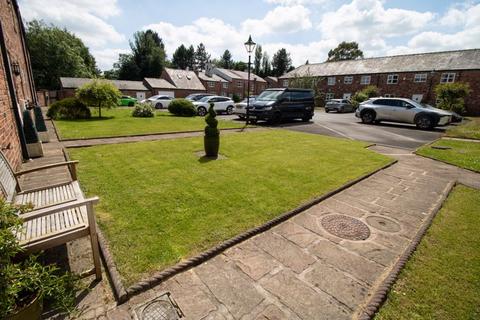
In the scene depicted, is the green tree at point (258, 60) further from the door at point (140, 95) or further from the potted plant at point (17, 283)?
the potted plant at point (17, 283)

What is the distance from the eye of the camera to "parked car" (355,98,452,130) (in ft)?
47.3

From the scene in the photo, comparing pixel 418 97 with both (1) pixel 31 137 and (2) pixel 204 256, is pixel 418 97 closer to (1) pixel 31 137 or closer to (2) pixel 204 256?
(2) pixel 204 256

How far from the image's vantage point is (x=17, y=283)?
5.42 feet

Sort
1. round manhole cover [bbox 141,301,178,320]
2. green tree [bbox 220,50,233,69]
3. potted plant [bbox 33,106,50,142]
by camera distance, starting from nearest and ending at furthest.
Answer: round manhole cover [bbox 141,301,178,320]
potted plant [bbox 33,106,50,142]
green tree [bbox 220,50,233,69]

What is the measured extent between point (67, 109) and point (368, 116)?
2006cm

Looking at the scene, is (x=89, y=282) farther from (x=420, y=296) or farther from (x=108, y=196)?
(x=420, y=296)

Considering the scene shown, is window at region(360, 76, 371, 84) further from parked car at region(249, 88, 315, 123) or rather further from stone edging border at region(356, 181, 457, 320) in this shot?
stone edging border at region(356, 181, 457, 320)

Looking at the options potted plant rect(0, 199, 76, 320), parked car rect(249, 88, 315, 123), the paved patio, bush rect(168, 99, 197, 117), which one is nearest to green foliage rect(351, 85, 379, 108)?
parked car rect(249, 88, 315, 123)

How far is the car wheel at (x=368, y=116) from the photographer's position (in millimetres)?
16728

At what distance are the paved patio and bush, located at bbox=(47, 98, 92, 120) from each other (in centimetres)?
1513

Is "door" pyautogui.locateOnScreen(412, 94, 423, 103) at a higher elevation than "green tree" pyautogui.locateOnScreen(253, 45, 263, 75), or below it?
below

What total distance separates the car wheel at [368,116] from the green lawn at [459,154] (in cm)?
667

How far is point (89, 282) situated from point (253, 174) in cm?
385

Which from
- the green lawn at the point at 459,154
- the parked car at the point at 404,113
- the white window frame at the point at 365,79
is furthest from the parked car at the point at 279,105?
the white window frame at the point at 365,79
